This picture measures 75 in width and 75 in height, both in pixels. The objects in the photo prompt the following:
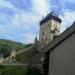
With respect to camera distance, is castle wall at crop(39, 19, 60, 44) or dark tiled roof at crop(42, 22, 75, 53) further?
castle wall at crop(39, 19, 60, 44)

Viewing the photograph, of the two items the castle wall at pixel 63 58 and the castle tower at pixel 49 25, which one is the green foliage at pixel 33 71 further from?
the castle tower at pixel 49 25

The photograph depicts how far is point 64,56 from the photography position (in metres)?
13.6

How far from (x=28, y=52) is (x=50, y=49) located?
189ft

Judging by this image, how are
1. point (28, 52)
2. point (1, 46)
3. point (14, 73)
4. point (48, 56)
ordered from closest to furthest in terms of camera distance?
1. point (48, 56)
2. point (14, 73)
3. point (28, 52)
4. point (1, 46)

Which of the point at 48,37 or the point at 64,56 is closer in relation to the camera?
the point at 64,56

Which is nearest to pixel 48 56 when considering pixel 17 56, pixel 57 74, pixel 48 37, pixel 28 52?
pixel 57 74

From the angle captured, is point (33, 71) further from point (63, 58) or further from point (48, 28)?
point (48, 28)

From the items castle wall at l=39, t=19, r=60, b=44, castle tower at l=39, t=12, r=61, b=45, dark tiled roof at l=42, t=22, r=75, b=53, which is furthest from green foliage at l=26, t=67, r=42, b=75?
castle wall at l=39, t=19, r=60, b=44

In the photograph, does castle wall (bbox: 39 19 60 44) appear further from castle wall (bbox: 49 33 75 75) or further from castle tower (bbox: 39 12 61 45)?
castle wall (bbox: 49 33 75 75)

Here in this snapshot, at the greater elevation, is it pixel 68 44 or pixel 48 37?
pixel 48 37

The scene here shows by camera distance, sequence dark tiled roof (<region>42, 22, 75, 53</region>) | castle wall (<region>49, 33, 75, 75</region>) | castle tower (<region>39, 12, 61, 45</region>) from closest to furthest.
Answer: castle wall (<region>49, 33, 75, 75</region>) < dark tiled roof (<region>42, 22, 75, 53</region>) < castle tower (<region>39, 12, 61, 45</region>)

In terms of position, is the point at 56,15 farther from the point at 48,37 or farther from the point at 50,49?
the point at 50,49

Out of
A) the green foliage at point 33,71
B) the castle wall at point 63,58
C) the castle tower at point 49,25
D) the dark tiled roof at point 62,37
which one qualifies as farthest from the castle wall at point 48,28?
the castle wall at point 63,58

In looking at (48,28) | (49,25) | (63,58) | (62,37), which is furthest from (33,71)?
(48,28)
